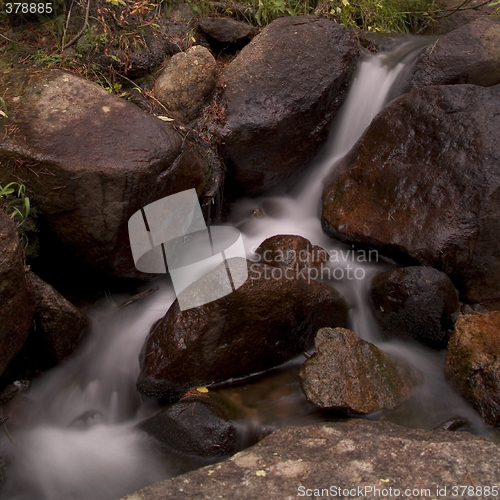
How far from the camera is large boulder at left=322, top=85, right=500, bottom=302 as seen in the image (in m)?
3.71

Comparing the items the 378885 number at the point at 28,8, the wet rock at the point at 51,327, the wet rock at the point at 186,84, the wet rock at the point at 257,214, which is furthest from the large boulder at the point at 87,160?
the 378885 number at the point at 28,8

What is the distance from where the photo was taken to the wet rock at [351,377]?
2.76m

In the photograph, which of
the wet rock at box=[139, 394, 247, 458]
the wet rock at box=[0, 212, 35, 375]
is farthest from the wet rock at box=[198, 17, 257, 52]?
the wet rock at box=[139, 394, 247, 458]

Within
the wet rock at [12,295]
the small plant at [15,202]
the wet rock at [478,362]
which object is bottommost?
the wet rock at [478,362]

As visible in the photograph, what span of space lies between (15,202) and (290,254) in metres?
2.16

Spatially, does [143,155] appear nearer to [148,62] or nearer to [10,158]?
[10,158]

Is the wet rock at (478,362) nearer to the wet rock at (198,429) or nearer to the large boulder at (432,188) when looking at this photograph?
the large boulder at (432,188)

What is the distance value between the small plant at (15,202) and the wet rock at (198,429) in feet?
5.71

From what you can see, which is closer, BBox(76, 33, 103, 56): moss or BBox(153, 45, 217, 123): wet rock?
BBox(76, 33, 103, 56): moss

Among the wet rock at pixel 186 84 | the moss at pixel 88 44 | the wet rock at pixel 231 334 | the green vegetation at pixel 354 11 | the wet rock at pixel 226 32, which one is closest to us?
the wet rock at pixel 231 334

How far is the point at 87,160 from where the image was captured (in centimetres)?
330

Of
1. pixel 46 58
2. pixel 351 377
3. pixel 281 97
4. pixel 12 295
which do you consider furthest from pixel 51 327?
pixel 281 97

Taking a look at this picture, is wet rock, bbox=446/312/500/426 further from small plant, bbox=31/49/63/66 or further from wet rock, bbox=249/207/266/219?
small plant, bbox=31/49/63/66

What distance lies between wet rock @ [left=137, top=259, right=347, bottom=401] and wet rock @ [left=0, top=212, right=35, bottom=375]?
2.81 ft
